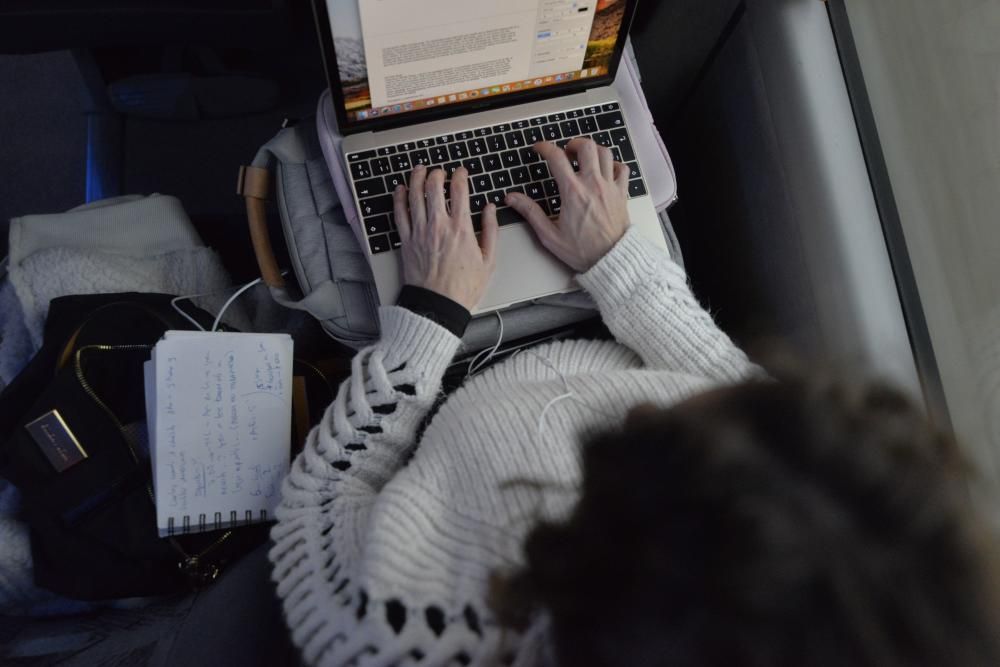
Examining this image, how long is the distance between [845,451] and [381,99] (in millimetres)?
594

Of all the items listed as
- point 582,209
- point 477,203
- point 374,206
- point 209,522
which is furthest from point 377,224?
point 209,522

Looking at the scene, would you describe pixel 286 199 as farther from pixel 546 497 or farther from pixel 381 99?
pixel 546 497

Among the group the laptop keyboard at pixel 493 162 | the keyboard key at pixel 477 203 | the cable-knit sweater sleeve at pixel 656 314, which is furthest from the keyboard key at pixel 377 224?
the cable-knit sweater sleeve at pixel 656 314

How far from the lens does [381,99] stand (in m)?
0.75

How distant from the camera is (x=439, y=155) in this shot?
796mm

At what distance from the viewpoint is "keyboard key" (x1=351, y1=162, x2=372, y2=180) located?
77cm

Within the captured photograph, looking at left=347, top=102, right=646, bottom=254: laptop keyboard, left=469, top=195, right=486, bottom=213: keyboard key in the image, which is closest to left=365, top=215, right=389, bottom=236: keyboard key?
left=347, top=102, right=646, bottom=254: laptop keyboard

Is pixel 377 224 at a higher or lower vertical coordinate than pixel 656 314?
higher

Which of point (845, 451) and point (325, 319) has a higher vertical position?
point (325, 319)

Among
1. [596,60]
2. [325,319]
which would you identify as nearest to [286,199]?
[325,319]

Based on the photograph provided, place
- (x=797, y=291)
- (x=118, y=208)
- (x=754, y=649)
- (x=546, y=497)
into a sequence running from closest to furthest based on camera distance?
(x=754, y=649) < (x=546, y=497) < (x=797, y=291) < (x=118, y=208)

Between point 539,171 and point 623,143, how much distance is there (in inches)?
4.8

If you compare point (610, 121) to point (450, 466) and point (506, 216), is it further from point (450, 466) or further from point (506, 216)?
point (450, 466)

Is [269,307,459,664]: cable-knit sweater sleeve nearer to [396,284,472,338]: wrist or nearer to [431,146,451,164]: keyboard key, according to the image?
[396,284,472,338]: wrist
